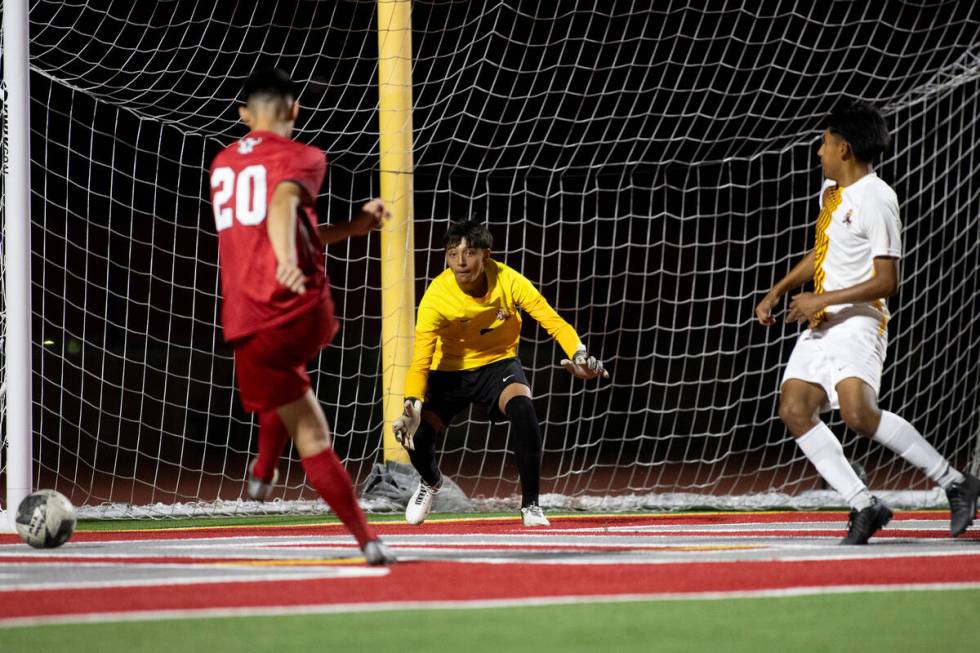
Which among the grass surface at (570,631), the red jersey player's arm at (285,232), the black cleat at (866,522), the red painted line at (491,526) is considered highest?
the red jersey player's arm at (285,232)

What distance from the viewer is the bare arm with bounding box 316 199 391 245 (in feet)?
16.5

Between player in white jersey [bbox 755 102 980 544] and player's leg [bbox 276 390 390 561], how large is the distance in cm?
206

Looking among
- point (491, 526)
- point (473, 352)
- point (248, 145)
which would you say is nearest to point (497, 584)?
point (248, 145)

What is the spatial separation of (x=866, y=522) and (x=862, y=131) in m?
1.64

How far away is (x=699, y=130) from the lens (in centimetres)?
1691

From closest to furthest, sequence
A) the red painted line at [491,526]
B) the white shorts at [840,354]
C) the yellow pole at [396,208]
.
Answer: the white shorts at [840,354], the red painted line at [491,526], the yellow pole at [396,208]

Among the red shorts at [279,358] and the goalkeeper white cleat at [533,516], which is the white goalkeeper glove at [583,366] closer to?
the goalkeeper white cleat at [533,516]

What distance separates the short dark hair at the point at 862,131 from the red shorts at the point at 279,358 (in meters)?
2.52

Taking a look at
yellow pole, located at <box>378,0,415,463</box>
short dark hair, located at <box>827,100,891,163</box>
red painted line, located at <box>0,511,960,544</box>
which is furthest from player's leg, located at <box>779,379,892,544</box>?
yellow pole, located at <box>378,0,415,463</box>

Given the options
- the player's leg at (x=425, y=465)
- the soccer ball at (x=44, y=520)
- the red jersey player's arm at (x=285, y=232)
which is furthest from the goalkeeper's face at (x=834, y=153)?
the soccer ball at (x=44, y=520)

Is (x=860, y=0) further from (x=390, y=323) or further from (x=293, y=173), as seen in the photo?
(x=293, y=173)

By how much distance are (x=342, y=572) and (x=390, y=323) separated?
17.5 feet

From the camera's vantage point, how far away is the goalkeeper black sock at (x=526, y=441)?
7.92m

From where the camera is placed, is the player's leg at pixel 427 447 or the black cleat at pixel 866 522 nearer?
the black cleat at pixel 866 522
